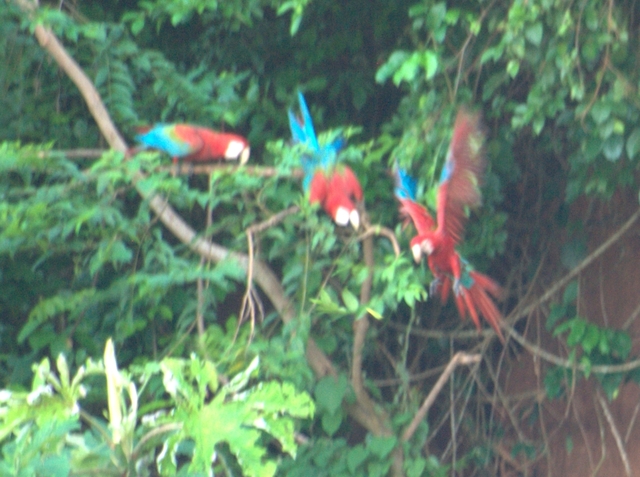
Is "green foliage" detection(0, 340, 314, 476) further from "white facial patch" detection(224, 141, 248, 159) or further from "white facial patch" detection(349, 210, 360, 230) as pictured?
"white facial patch" detection(224, 141, 248, 159)

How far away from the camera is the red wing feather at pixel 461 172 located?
205 cm

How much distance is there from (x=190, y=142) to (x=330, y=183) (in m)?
0.40

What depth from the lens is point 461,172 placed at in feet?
6.79

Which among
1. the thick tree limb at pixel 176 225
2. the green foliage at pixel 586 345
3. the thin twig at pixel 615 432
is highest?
the thick tree limb at pixel 176 225

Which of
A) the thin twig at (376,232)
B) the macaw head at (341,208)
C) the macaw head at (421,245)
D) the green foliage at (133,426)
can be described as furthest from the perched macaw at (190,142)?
the green foliage at (133,426)

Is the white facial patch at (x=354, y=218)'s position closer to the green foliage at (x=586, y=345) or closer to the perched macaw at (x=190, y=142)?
the perched macaw at (x=190, y=142)

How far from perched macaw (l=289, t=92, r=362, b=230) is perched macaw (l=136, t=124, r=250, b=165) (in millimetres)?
207

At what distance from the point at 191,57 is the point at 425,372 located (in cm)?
125

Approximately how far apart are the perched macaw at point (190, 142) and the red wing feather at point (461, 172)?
0.52 metres

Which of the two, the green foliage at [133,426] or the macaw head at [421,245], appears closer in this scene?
the green foliage at [133,426]

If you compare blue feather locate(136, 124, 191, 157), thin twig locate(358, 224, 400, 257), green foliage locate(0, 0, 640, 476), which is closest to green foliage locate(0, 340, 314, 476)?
green foliage locate(0, 0, 640, 476)

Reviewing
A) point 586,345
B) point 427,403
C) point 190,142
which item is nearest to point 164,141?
point 190,142

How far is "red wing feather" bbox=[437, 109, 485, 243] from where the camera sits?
205 cm

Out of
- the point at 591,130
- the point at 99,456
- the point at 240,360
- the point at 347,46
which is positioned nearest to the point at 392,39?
the point at 347,46
